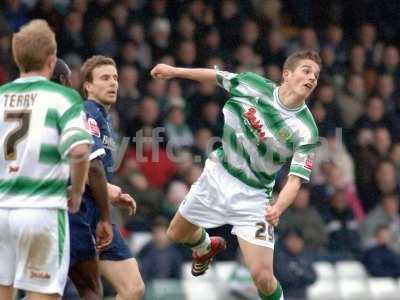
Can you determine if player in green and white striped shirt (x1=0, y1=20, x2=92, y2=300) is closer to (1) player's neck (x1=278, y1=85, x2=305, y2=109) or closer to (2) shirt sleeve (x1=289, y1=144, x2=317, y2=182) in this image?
(2) shirt sleeve (x1=289, y1=144, x2=317, y2=182)

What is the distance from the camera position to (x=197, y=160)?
14.3 metres

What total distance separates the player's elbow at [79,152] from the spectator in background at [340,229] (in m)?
8.19

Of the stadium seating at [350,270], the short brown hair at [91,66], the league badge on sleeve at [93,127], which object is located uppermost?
the short brown hair at [91,66]

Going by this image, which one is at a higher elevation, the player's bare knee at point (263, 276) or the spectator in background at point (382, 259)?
the player's bare knee at point (263, 276)

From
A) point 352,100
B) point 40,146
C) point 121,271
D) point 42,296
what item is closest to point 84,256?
point 121,271

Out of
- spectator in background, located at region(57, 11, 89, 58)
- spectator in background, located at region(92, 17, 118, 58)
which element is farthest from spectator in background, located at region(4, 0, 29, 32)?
spectator in background, located at region(92, 17, 118, 58)

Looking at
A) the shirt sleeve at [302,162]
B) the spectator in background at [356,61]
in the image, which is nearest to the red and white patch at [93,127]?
the shirt sleeve at [302,162]

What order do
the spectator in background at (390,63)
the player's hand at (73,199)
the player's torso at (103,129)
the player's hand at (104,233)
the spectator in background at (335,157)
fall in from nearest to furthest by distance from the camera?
the player's hand at (73,199), the player's hand at (104,233), the player's torso at (103,129), the spectator in background at (335,157), the spectator in background at (390,63)

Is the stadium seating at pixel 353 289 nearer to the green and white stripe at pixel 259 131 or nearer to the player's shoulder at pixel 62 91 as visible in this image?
the green and white stripe at pixel 259 131

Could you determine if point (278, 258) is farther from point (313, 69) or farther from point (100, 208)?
point (100, 208)

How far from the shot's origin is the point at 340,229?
15.2 m

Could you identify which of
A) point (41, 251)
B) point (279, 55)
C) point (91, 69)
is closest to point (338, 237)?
point (279, 55)

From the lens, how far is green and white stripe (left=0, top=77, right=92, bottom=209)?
23.8ft

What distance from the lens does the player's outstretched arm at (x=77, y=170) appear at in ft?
23.4
